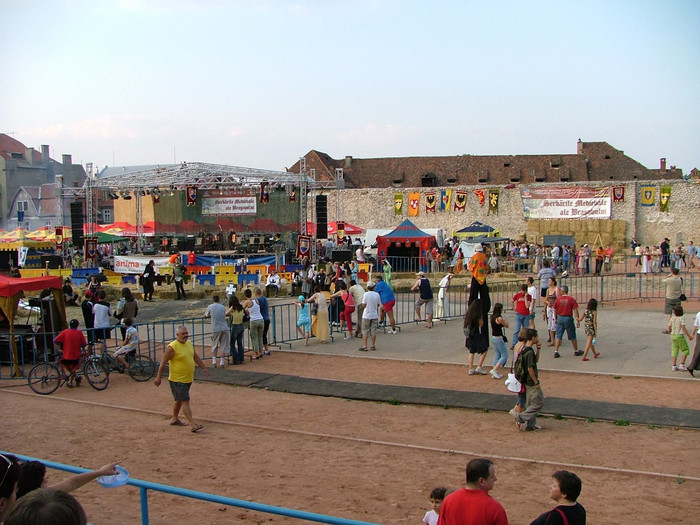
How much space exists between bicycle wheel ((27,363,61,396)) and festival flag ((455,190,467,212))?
115ft

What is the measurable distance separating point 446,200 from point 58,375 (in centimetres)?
3505

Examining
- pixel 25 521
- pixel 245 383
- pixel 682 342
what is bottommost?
pixel 245 383

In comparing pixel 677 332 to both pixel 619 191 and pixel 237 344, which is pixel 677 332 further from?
pixel 619 191

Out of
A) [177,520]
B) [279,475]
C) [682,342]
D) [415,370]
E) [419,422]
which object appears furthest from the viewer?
[415,370]

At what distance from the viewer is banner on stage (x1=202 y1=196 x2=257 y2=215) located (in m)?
36.1

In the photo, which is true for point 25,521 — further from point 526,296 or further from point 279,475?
point 526,296

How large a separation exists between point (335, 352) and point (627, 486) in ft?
26.9

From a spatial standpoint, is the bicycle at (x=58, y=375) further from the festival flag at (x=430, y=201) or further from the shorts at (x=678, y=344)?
the festival flag at (x=430, y=201)

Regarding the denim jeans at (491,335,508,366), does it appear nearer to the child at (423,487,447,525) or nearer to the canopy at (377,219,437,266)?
the child at (423,487,447,525)

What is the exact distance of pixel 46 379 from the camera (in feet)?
37.7

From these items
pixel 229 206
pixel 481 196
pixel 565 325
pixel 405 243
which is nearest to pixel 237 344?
pixel 565 325

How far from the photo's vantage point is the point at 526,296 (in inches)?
512

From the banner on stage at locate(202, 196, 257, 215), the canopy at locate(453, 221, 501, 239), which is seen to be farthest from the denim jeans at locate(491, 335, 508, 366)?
the banner on stage at locate(202, 196, 257, 215)

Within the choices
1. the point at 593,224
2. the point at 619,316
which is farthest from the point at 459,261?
the point at 593,224
